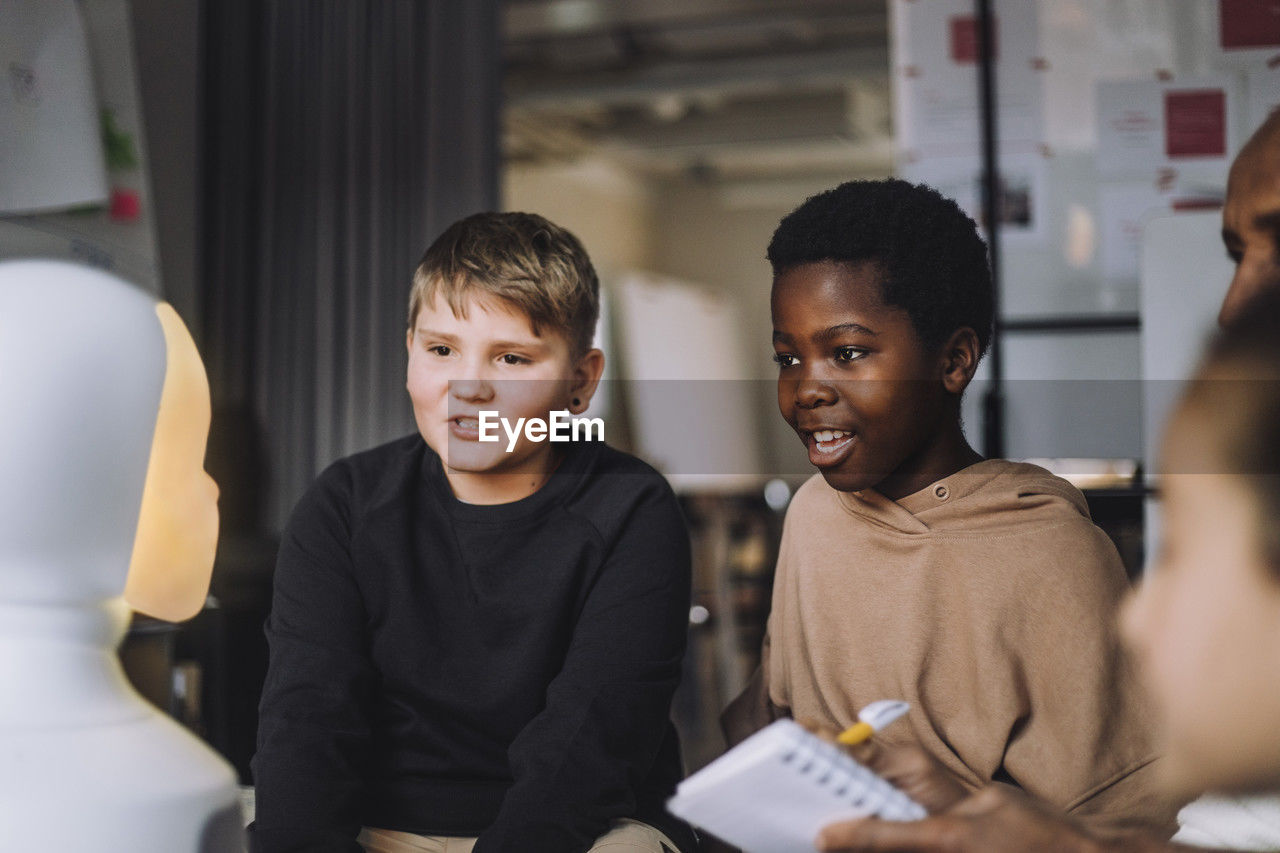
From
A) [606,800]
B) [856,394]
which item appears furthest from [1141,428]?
[606,800]

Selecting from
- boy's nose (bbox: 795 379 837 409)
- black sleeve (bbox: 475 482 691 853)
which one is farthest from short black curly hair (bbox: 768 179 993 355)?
black sleeve (bbox: 475 482 691 853)

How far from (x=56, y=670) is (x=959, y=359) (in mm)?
859

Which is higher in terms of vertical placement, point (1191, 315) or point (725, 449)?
point (1191, 315)

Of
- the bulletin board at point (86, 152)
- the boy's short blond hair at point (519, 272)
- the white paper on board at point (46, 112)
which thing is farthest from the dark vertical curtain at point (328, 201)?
the boy's short blond hair at point (519, 272)

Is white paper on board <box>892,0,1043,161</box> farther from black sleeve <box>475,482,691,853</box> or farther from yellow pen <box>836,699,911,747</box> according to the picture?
yellow pen <box>836,699,911,747</box>

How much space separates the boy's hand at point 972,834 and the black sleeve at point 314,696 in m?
0.58

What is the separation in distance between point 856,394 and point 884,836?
18.0 inches

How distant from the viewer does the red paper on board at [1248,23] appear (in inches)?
113

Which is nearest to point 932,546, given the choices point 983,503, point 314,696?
point 983,503

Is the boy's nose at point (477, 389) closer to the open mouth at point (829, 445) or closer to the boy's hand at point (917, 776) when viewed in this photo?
the open mouth at point (829, 445)

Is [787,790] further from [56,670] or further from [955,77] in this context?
[955,77]

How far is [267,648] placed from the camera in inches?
51.9

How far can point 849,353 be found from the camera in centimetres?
115

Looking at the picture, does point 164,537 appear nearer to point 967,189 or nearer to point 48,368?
point 48,368
